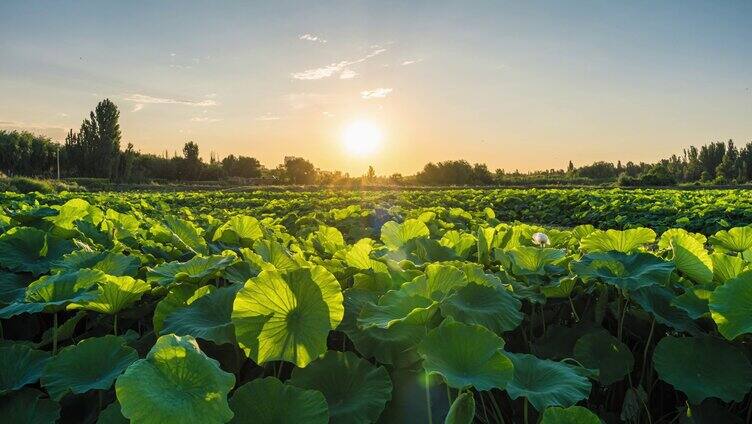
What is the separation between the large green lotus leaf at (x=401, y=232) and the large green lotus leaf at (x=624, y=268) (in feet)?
2.11

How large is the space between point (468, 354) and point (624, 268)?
0.64 metres

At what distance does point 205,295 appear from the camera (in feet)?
3.84

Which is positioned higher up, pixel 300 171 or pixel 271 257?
pixel 300 171

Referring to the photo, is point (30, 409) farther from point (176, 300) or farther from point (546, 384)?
point (546, 384)

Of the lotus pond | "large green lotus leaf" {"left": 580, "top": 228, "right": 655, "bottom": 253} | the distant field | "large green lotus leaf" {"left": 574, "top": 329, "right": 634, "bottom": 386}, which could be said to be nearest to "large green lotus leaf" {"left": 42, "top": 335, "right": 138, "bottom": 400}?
the lotus pond

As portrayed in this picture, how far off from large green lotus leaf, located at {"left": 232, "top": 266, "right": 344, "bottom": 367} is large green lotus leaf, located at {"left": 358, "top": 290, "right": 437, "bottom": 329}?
113mm

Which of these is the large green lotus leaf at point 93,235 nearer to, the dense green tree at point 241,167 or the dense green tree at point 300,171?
the dense green tree at point 300,171

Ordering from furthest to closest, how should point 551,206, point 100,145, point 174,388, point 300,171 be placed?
point 300,171, point 100,145, point 551,206, point 174,388

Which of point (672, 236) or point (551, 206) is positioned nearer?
point (672, 236)

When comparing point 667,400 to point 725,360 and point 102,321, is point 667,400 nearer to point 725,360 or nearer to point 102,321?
point 725,360

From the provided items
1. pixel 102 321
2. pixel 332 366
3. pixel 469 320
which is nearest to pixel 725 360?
pixel 469 320

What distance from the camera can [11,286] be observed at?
4.98 ft

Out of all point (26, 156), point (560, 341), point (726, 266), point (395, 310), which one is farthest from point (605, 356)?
point (26, 156)

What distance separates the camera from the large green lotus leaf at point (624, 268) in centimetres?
125
